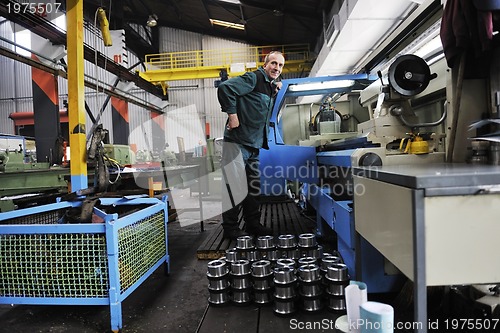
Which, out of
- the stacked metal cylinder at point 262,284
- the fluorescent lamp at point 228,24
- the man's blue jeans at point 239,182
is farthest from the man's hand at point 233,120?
the fluorescent lamp at point 228,24

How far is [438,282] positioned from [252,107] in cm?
179

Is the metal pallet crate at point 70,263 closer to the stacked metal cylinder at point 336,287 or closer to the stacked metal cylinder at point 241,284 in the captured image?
the stacked metal cylinder at point 241,284

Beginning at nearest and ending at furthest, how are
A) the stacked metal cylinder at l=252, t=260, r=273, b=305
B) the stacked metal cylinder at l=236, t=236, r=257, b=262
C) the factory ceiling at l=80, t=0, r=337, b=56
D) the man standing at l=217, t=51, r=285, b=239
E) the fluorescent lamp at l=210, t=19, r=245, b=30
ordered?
the stacked metal cylinder at l=252, t=260, r=273, b=305 → the stacked metal cylinder at l=236, t=236, r=257, b=262 → the man standing at l=217, t=51, r=285, b=239 → the factory ceiling at l=80, t=0, r=337, b=56 → the fluorescent lamp at l=210, t=19, r=245, b=30

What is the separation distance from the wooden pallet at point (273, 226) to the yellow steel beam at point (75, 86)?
1.18 meters

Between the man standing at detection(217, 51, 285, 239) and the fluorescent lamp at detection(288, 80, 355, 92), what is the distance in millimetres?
172

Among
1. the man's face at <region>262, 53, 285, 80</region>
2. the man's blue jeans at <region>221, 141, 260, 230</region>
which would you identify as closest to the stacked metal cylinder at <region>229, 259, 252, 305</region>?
the man's blue jeans at <region>221, 141, 260, 230</region>

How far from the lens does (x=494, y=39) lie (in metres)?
1.24

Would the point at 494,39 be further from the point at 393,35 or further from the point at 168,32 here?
the point at 168,32

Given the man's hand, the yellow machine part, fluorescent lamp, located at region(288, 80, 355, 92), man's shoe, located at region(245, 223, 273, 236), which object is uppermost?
fluorescent lamp, located at region(288, 80, 355, 92)

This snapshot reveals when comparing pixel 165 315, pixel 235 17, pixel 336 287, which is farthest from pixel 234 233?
pixel 235 17

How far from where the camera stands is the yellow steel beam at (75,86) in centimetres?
248

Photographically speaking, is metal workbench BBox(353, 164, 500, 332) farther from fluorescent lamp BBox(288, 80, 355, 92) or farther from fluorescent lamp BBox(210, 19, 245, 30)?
fluorescent lamp BBox(210, 19, 245, 30)

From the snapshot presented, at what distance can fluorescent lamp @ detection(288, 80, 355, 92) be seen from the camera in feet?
8.06

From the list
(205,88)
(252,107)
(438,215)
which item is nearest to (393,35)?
(252,107)
